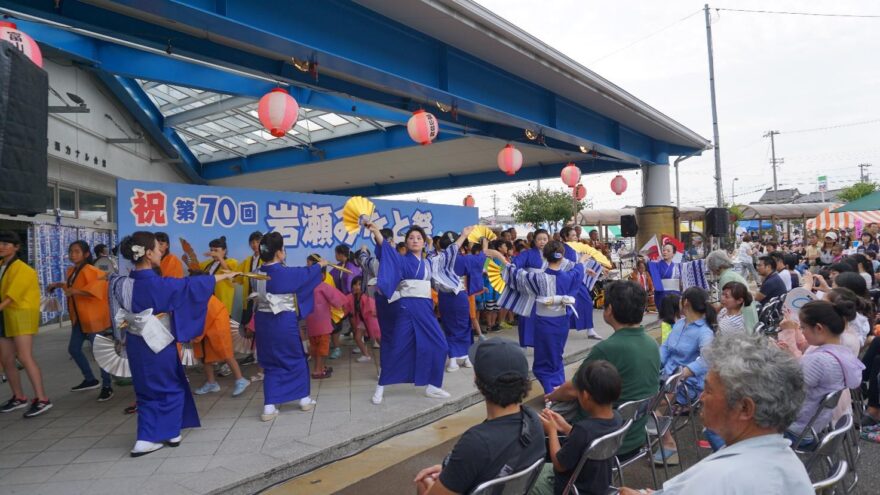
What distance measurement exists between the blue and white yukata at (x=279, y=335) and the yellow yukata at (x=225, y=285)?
1.74 meters

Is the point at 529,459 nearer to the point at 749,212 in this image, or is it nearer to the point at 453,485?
the point at 453,485

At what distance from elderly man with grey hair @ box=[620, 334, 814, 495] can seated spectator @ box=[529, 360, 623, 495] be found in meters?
0.78

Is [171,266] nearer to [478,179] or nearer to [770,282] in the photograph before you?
[770,282]

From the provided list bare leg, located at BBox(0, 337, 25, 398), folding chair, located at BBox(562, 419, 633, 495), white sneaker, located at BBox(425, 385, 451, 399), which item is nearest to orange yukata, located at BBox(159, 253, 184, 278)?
bare leg, located at BBox(0, 337, 25, 398)

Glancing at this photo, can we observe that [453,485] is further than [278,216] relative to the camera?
No

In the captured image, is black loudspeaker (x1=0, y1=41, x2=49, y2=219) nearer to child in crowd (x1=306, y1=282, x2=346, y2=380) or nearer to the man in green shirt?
the man in green shirt

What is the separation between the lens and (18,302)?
4859 millimetres

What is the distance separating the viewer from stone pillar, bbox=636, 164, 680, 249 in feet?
41.9

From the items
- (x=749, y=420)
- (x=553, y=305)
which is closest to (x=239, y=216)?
(x=553, y=305)

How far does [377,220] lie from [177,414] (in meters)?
5.09

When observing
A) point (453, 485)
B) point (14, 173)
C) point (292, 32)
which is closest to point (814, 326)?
point (453, 485)

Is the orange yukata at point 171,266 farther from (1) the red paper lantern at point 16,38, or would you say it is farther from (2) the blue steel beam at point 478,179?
(2) the blue steel beam at point 478,179

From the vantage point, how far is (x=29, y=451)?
4137 mm

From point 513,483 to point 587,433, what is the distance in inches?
22.1
